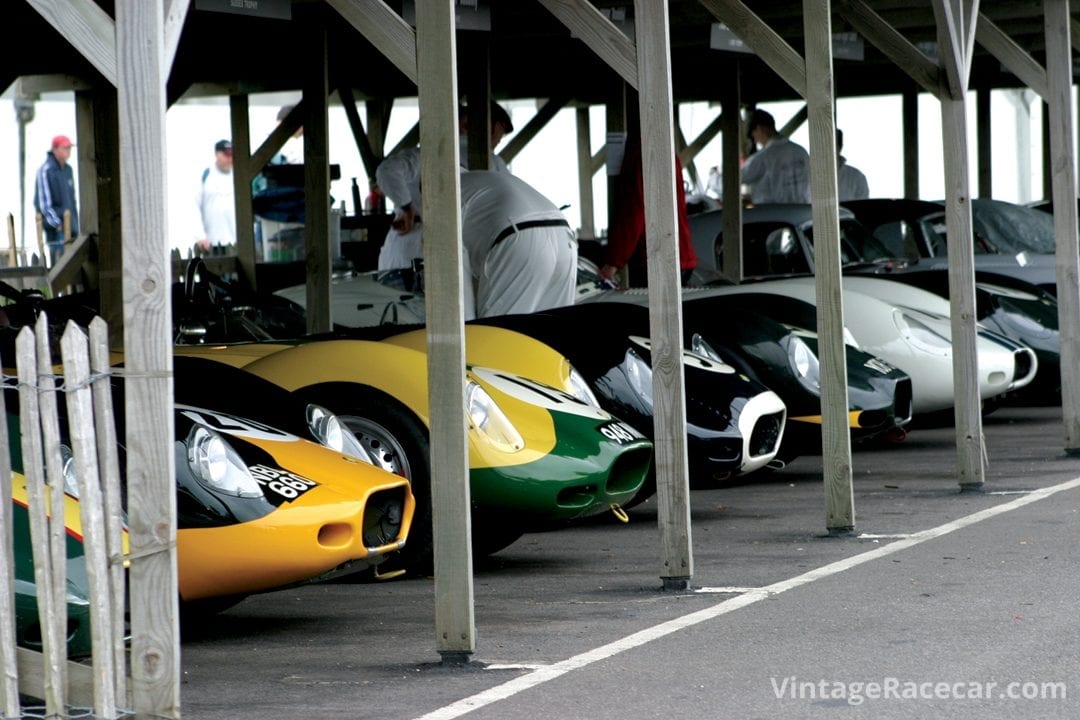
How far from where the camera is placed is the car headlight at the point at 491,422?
7160 millimetres

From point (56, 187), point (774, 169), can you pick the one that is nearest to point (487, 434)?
point (774, 169)

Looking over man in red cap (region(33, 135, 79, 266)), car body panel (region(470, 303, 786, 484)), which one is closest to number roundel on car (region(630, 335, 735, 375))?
car body panel (region(470, 303, 786, 484))

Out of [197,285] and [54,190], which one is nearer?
[197,285]

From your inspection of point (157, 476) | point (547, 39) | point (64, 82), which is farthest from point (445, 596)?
point (64, 82)

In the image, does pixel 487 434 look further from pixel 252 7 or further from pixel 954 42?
pixel 252 7

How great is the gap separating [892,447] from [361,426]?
19.0ft

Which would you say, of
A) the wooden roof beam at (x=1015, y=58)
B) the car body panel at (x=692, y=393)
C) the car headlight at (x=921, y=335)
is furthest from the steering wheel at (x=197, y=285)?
the wooden roof beam at (x=1015, y=58)

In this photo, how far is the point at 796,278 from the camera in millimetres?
12211

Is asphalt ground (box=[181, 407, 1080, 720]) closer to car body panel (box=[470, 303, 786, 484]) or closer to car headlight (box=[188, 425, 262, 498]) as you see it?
car body panel (box=[470, 303, 786, 484])

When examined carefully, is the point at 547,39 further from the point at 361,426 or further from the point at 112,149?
the point at 361,426

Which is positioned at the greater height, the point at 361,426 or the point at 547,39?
the point at 547,39

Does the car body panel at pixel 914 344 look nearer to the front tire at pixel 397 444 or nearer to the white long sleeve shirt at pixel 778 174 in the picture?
the front tire at pixel 397 444

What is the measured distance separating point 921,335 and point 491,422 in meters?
4.90

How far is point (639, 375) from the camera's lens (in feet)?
28.4
